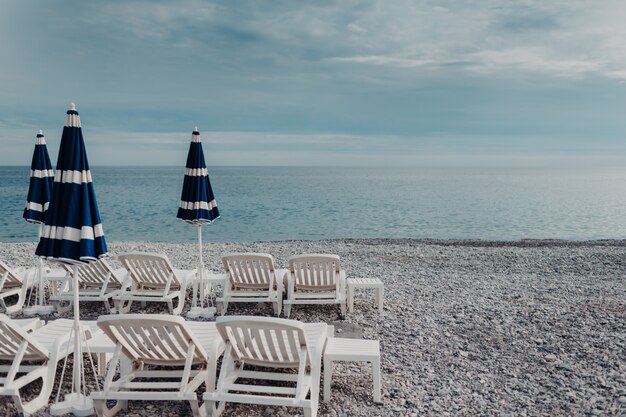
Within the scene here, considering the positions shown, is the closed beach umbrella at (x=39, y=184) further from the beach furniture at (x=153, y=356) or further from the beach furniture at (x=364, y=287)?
the beach furniture at (x=364, y=287)

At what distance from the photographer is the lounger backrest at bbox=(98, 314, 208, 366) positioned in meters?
3.78

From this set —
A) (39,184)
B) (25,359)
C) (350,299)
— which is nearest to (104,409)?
(25,359)

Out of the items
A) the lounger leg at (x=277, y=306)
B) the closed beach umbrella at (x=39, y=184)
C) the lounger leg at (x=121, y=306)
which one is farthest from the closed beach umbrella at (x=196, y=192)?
the closed beach umbrella at (x=39, y=184)

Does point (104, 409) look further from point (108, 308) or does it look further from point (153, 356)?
point (108, 308)

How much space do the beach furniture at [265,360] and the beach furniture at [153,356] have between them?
0.16 meters

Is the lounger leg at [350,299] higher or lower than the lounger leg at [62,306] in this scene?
higher

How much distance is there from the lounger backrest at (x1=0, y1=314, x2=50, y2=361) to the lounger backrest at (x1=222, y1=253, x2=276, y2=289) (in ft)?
10.1

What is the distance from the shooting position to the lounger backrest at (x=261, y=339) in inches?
147

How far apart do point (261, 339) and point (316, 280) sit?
11.1 ft

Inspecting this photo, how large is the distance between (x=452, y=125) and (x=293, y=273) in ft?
327

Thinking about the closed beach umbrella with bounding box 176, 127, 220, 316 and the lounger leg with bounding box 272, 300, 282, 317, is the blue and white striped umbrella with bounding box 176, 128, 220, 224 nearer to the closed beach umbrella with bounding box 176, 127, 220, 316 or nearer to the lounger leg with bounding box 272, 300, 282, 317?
the closed beach umbrella with bounding box 176, 127, 220, 316

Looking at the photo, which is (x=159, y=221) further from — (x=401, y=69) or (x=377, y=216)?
(x=401, y=69)

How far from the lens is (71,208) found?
3.93 m

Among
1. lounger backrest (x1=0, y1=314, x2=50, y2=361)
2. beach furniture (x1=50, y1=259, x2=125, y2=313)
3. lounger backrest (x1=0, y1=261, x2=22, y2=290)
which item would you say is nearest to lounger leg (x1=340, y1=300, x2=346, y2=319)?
beach furniture (x1=50, y1=259, x2=125, y2=313)
